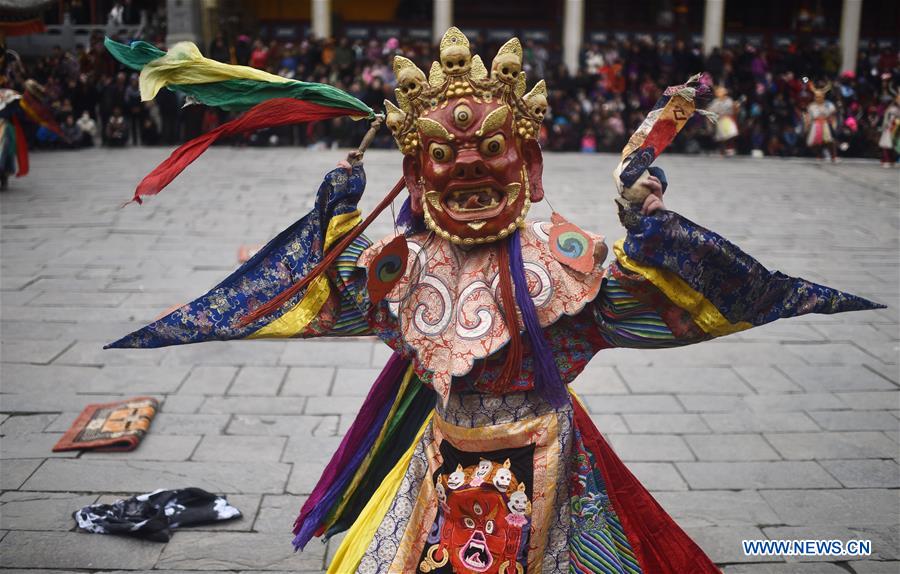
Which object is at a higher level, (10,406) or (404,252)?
(404,252)

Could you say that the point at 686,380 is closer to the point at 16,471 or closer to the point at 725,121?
the point at 16,471

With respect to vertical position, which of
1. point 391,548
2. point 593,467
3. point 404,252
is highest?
point 404,252

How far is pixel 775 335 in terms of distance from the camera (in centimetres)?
723

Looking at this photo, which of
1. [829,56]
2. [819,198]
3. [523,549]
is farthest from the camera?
[829,56]

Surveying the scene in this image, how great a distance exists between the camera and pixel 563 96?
60.0 feet

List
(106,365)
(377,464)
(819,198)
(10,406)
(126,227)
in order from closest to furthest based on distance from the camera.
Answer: (377,464) → (10,406) → (106,365) → (126,227) → (819,198)

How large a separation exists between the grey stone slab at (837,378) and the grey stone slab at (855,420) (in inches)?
16.2

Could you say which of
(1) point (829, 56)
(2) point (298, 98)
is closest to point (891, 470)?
(2) point (298, 98)

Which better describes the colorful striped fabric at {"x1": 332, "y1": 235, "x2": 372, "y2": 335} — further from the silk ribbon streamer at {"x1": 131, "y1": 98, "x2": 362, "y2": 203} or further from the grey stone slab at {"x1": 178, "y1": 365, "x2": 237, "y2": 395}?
the grey stone slab at {"x1": 178, "y1": 365, "x2": 237, "y2": 395}

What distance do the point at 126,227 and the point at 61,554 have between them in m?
7.18

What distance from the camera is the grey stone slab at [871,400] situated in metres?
5.78

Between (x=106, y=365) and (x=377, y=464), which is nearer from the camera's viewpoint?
(x=377, y=464)

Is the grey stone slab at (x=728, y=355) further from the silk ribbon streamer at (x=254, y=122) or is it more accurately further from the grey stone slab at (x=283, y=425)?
the silk ribbon streamer at (x=254, y=122)

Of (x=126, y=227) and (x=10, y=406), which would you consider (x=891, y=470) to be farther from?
(x=126, y=227)
